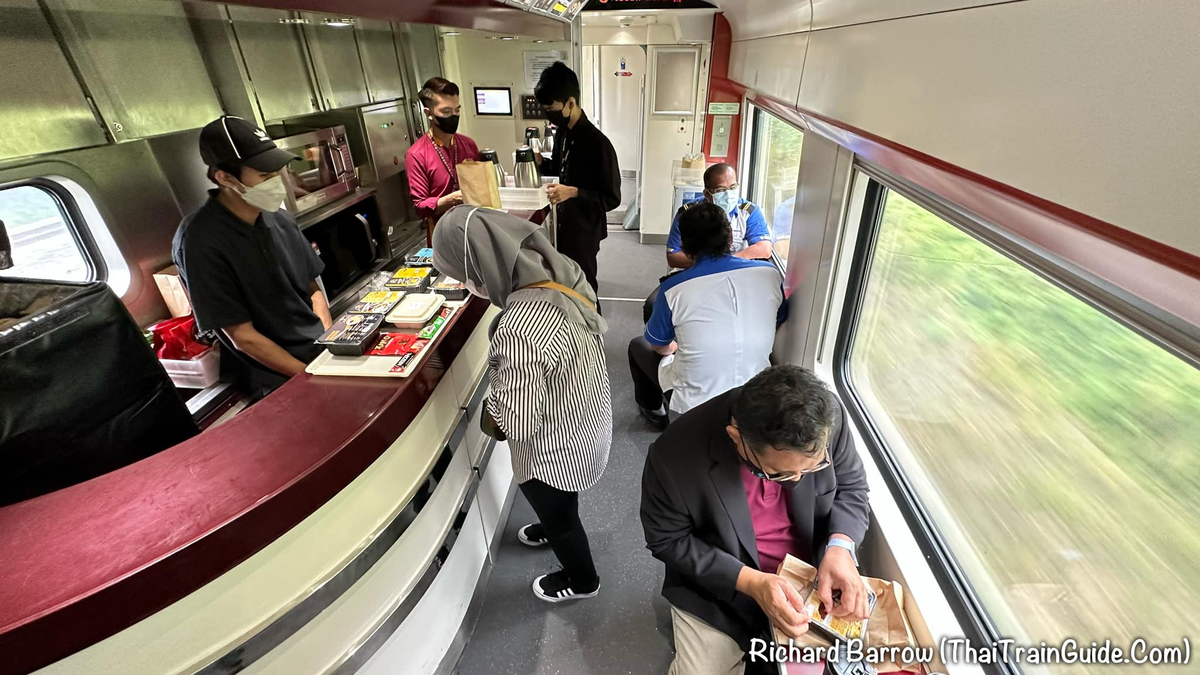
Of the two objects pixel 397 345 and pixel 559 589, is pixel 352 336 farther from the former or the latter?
pixel 559 589

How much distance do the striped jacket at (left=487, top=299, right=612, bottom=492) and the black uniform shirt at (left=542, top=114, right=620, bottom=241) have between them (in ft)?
5.95

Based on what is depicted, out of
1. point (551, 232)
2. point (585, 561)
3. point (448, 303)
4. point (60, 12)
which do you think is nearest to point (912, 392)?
point (585, 561)

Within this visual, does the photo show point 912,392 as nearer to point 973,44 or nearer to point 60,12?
point 973,44

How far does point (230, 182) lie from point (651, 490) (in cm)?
195

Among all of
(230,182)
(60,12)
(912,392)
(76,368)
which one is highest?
(60,12)

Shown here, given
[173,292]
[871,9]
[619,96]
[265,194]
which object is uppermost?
[871,9]

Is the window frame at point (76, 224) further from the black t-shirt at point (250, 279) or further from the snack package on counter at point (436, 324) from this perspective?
the snack package on counter at point (436, 324)

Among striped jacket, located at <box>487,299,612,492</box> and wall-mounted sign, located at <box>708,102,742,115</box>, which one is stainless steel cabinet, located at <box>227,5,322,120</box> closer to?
striped jacket, located at <box>487,299,612,492</box>

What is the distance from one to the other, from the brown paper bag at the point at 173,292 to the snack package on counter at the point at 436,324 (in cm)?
150

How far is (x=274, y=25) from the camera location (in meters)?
2.80

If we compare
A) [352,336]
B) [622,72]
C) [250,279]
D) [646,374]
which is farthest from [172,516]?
[622,72]

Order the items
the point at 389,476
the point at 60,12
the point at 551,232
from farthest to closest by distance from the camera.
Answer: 1. the point at 551,232
2. the point at 60,12
3. the point at 389,476

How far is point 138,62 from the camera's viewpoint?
2143 millimetres

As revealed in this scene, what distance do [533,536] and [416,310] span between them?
4.63ft
